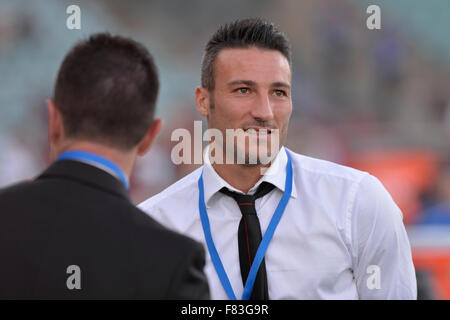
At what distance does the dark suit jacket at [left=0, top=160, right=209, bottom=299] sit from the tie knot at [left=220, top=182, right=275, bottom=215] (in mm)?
900

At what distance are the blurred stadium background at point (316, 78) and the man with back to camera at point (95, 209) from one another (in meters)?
6.27

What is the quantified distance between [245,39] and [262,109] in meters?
0.34

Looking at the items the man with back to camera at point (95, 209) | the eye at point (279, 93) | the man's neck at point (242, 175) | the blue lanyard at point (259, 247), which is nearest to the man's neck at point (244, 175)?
the man's neck at point (242, 175)

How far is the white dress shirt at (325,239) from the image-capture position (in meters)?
2.04

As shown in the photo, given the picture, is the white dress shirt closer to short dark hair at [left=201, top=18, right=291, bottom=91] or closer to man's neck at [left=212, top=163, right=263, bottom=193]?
man's neck at [left=212, top=163, right=263, bottom=193]

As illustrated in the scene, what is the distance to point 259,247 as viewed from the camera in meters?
2.08

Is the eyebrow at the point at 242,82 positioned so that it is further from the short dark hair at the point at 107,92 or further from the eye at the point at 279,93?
the short dark hair at the point at 107,92

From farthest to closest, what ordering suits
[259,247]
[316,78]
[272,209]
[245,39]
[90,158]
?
[316,78]
[245,39]
[272,209]
[259,247]
[90,158]

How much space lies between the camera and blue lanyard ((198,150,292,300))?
6.63 feet

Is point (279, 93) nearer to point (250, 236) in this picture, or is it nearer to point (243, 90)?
point (243, 90)

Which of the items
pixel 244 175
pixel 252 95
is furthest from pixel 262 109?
pixel 244 175

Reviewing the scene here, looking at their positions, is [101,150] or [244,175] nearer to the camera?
[101,150]

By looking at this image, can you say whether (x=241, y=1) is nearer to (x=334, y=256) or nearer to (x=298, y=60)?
(x=298, y=60)
